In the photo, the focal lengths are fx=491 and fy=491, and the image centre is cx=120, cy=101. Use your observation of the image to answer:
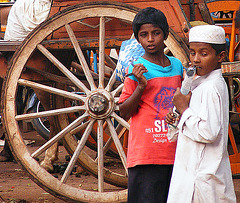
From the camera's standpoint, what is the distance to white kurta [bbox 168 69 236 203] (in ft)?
6.73

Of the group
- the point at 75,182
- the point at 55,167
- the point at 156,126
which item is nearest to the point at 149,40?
the point at 156,126

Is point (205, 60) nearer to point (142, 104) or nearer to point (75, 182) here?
point (142, 104)

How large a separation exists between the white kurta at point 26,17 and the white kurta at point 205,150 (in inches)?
119

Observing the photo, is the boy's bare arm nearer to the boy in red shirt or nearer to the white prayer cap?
the boy in red shirt

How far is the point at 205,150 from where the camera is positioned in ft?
6.90

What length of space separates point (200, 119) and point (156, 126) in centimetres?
48

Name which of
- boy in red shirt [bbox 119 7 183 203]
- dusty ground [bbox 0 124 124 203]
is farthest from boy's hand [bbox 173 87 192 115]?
dusty ground [bbox 0 124 124 203]

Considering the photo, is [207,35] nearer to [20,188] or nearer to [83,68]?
[83,68]

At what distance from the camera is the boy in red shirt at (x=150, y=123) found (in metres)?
2.51

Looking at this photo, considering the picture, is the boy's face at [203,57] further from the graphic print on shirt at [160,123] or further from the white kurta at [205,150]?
the graphic print on shirt at [160,123]

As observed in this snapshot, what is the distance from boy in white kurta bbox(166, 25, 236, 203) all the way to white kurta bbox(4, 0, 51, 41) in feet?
9.73

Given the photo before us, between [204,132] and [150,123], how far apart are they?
1.69 feet

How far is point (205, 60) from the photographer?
214 cm

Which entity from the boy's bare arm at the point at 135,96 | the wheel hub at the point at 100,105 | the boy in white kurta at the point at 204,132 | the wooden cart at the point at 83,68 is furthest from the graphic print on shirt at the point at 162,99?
the wheel hub at the point at 100,105
